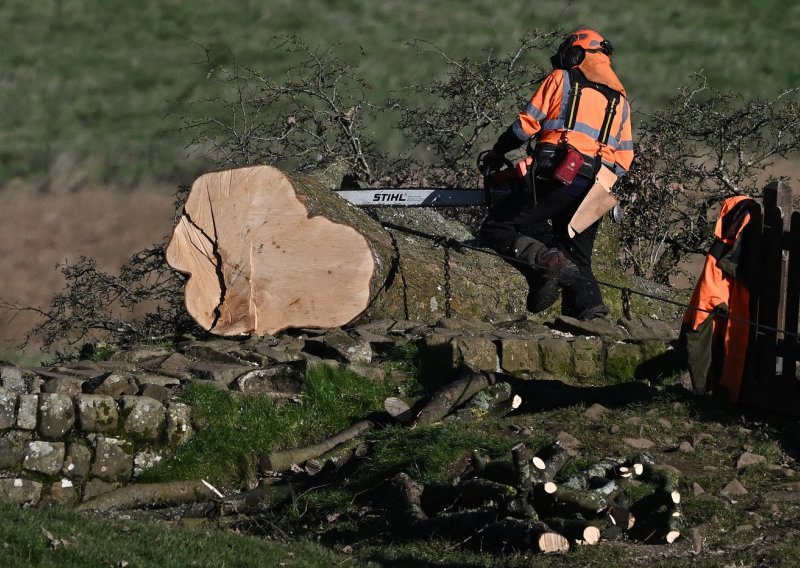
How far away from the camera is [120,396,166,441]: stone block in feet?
25.4

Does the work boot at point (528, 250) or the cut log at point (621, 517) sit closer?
the cut log at point (621, 517)

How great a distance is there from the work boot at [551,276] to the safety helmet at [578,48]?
1351 mm

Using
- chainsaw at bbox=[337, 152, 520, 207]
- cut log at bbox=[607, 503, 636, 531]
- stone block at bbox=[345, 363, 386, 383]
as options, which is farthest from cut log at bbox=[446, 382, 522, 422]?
chainsaw at bbox=[337, 152, 520, 207]

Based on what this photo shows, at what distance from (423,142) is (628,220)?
2336mm

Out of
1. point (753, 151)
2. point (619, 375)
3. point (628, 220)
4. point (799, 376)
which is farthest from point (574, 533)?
point (753, 151)

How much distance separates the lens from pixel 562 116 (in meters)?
9.48

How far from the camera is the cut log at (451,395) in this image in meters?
7.98

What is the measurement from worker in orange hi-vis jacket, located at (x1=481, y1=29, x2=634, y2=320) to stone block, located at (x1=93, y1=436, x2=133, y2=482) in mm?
3365

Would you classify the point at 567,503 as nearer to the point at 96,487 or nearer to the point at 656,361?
the point at 96,487

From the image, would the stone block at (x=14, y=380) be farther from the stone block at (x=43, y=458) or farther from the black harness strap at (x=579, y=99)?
the black harness strap at (x=579, y=99)

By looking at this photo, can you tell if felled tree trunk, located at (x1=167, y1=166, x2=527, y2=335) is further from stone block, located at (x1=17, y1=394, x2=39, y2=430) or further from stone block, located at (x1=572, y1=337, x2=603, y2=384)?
stone block, located at (x1=17, y1=394, x2=39, y2=430)

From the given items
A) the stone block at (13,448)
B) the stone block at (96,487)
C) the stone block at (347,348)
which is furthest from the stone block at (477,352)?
the stone block at (13,448)

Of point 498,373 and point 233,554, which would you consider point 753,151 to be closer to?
point 498,373

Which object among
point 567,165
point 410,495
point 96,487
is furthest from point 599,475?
point 567,165
